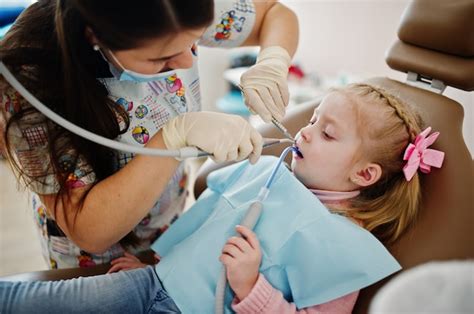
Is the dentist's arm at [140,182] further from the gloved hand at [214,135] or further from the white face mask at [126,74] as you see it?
the white face mask at [126,74]

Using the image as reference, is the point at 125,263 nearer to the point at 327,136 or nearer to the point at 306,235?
the point at 306,235

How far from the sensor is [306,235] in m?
1.07

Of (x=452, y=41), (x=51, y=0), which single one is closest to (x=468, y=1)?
(x=452, y=41)

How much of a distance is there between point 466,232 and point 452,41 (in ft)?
1.61

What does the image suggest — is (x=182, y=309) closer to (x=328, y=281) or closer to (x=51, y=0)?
(x=328, y=281)

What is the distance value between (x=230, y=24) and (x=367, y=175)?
1.89ft

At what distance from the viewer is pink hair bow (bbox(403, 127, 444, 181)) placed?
3.68 feet

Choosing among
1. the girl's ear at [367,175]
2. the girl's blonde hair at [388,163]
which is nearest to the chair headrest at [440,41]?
the girl's blonde hair at [388,163]

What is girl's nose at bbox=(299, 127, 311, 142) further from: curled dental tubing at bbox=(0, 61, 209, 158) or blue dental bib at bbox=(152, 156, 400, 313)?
curled dental tubing at bbox=(0, 61, 209, 158)

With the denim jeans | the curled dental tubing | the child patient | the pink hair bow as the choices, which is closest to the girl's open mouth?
the child patient

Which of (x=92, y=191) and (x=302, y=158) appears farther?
(x=302, y=158)

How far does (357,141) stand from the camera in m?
1.19

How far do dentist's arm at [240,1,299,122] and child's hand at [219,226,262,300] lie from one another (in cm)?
33

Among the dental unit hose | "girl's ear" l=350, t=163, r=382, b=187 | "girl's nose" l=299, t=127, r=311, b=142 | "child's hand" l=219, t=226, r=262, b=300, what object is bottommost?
"child's hand" l=219, t=226, r=262, b=300
